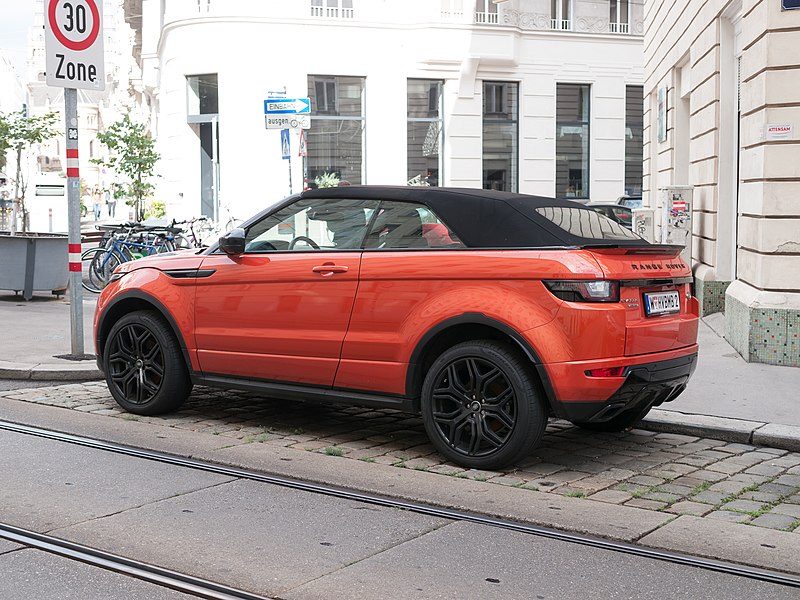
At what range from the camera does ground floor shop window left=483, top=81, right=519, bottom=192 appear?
102 ft

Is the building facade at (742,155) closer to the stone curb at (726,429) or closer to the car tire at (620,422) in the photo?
the stone curb at (726,429)

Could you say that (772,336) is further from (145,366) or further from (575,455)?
(145,366)

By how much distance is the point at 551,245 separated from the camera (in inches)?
244

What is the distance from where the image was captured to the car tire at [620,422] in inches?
287

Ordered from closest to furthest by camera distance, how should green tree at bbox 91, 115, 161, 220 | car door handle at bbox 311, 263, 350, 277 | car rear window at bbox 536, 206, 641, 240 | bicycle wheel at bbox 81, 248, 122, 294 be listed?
1. car rear window at bbox 536, 206, 641, 240
2. car door handle at bbox 311, 263, 350, 277
3. bicycle wheel at bbox 81, 248, 122, 294
4. green tree at bbox 91, 115, 161, 220

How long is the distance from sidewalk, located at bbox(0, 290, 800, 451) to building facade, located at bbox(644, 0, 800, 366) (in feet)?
1.47

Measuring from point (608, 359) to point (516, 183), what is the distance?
1017 inches

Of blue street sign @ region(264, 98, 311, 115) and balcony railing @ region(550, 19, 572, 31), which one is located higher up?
balcony railing @ region(550, 19, 572, 31)

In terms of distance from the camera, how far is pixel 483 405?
246 inches

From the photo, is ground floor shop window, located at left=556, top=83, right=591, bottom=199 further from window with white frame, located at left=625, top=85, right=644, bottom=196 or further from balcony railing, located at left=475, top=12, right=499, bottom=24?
balcony railing, located at left=475, top=12, right=499, bottom=24

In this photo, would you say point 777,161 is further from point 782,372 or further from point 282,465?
point 282,465

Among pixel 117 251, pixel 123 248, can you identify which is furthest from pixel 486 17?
pixel 117 251

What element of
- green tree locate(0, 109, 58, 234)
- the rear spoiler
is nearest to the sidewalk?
the rear spoiler

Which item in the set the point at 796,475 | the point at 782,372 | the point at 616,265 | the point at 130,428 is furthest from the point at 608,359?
the point at 782,372
